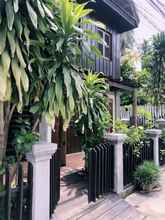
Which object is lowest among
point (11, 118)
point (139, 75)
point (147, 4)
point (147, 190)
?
point (147, 190)

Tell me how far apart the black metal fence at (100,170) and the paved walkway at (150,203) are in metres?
0.62

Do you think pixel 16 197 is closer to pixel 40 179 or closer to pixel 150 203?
pixel 40 179

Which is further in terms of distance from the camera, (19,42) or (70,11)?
(70,11)

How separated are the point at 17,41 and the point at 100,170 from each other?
120 inches

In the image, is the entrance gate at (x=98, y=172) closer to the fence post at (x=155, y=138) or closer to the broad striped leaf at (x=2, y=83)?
the broad striped leaf at (x=2, y=83)

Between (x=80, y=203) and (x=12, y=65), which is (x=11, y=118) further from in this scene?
(x=80, y=203)

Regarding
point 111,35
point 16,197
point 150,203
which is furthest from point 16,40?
point 111,35

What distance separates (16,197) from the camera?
3.01 meters

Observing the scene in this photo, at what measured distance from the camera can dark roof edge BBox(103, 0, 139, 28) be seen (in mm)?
8461

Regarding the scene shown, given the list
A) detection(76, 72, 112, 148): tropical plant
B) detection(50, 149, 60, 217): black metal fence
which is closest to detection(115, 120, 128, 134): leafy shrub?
detection(76, 72, 112, 148): tropical plant

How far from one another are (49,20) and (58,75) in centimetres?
65

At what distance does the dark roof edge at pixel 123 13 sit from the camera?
846 centimetres

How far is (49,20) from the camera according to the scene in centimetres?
296

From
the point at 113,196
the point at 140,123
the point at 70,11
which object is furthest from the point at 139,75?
the point at 70,11
